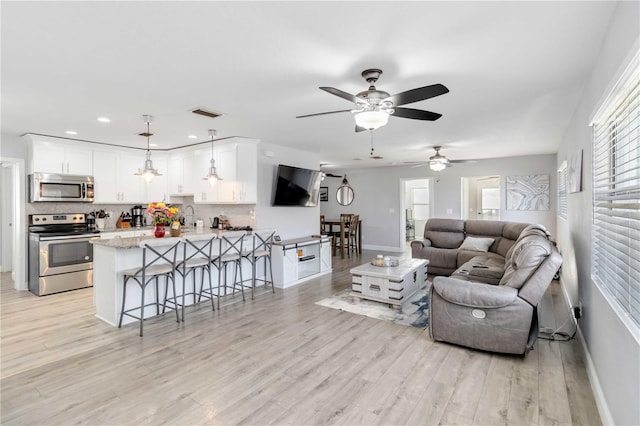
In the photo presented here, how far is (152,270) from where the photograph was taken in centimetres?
358

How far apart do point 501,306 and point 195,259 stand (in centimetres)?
345

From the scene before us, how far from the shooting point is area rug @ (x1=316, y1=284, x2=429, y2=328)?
3.78m

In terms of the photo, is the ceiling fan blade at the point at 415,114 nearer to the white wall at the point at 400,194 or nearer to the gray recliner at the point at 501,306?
the gray recliner at the point at 501,306

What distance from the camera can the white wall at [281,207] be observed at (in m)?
5.43

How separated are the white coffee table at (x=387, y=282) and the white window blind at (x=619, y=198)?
2015 millimetres

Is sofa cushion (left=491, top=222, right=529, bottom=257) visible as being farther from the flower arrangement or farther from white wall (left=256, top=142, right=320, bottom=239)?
the flower arrangement

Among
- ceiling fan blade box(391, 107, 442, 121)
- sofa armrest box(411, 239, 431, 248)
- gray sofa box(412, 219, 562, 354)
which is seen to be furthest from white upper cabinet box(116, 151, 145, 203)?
gray sofa box(412, 219, 562, 354)

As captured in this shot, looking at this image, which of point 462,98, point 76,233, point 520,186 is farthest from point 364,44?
point 520,186

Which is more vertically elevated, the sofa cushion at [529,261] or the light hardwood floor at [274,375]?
the sofa cushion at [529,261]

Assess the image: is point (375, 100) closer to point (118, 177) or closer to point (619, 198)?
point (619, 198)

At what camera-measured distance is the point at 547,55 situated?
94.7 inches

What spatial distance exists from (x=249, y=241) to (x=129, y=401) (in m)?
2.99

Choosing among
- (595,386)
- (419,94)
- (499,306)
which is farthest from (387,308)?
(419,94)

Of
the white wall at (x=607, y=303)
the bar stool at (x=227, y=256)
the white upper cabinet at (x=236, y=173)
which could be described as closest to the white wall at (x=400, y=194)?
the white wall at (x=607, y=303)
